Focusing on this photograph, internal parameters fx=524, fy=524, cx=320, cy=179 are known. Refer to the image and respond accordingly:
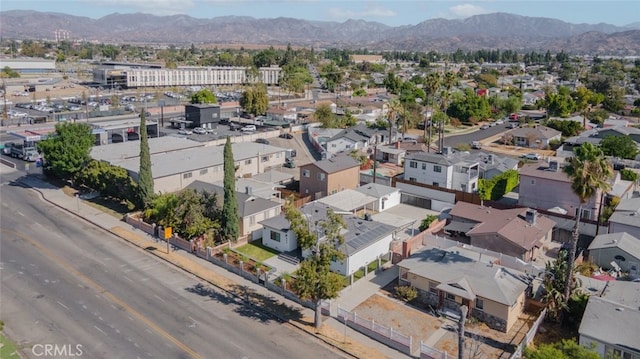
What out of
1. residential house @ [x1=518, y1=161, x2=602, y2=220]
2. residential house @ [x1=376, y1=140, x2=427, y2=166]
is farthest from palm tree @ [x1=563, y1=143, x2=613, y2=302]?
residential house @ [x1=376, y1=140, x2=427, y2=166]

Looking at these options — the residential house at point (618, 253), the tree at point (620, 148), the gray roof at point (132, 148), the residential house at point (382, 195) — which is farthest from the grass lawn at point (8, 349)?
the tree at point (620, 148)

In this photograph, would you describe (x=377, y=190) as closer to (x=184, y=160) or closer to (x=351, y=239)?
(x=351, y=239)

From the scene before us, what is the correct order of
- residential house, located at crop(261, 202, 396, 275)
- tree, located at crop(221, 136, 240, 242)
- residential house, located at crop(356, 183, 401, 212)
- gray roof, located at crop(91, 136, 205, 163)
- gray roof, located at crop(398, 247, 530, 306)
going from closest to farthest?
1. gray roof, located at crop(398, 247, 530, 306)
2. residential house, located at crop(261, 202, 396, 275)
3. tree, located at crop(221, 136, 240, 242)
4. residential house, located at crop(356, 183, 401, 212)
5. gray roof, located at crop(91, 136, 205, 163)

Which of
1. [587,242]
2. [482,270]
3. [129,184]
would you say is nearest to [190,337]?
[482,270]

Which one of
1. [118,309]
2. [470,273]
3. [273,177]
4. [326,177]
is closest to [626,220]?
[470,273]

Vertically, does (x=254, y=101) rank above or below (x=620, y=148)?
above

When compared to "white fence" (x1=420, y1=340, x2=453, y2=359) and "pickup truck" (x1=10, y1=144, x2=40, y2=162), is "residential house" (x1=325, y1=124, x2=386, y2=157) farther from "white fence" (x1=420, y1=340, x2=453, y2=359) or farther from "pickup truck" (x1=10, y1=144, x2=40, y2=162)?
"white fence" (x1=420, y1=340, x2=453, y2=359)
